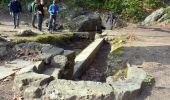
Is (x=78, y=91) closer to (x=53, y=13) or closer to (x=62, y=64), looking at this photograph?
(x=62, y=64)

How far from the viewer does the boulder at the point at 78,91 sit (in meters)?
7.18

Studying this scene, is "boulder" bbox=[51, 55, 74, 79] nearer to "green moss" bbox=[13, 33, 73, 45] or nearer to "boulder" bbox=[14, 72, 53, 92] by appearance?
"boulder" bbox=[14, 72, 53, 92]

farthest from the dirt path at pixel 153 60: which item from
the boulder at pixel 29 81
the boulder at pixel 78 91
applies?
the boulder at pixel 29 81

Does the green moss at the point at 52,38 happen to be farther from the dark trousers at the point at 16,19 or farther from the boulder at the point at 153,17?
the boulder at the point at 153,17

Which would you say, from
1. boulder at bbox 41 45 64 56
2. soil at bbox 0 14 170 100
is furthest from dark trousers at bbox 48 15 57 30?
boulder at bbox 41 45 64 56

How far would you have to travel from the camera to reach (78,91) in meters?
7.30

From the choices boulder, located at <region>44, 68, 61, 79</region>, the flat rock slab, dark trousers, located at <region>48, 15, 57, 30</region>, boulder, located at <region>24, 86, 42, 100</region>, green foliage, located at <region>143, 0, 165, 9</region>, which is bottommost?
green foliage, located at <region>143, 0, 165, 9</region>

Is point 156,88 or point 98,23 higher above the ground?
point 156,88

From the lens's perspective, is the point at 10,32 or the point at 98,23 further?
the point at 98,23

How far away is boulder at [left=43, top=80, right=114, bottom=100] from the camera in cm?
718

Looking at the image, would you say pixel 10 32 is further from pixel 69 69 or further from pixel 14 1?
pixel 69 69

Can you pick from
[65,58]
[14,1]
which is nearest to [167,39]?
[14,1]

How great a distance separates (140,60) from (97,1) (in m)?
17.1

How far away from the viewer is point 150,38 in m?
17.5
